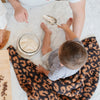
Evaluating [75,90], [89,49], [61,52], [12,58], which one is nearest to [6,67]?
[61,52]

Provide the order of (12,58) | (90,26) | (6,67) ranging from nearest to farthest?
(6,67) → (12,58) → (90,26)

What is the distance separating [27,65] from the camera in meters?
1.00

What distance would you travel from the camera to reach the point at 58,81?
0.93 metres

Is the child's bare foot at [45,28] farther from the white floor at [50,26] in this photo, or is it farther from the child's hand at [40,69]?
the child's hand at [40,69]

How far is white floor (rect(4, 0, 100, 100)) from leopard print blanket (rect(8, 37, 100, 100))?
51mm

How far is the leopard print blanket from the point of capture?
0.92 m

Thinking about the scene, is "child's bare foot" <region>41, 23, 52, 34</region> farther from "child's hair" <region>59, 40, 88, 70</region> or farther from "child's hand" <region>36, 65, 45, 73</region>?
"child's hair" <region>59, 40, 88, 70</region>

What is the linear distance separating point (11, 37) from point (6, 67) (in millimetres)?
433

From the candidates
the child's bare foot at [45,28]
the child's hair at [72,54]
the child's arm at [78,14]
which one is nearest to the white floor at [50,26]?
the child's bare foot at [45,28]

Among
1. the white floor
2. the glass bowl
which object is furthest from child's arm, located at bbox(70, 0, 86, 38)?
the glass bowl

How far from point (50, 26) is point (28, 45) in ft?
0.76

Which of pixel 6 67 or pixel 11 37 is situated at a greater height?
pixel 11 37

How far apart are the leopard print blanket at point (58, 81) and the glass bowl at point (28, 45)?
6cm

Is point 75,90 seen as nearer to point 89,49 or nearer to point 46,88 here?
point 46,88
